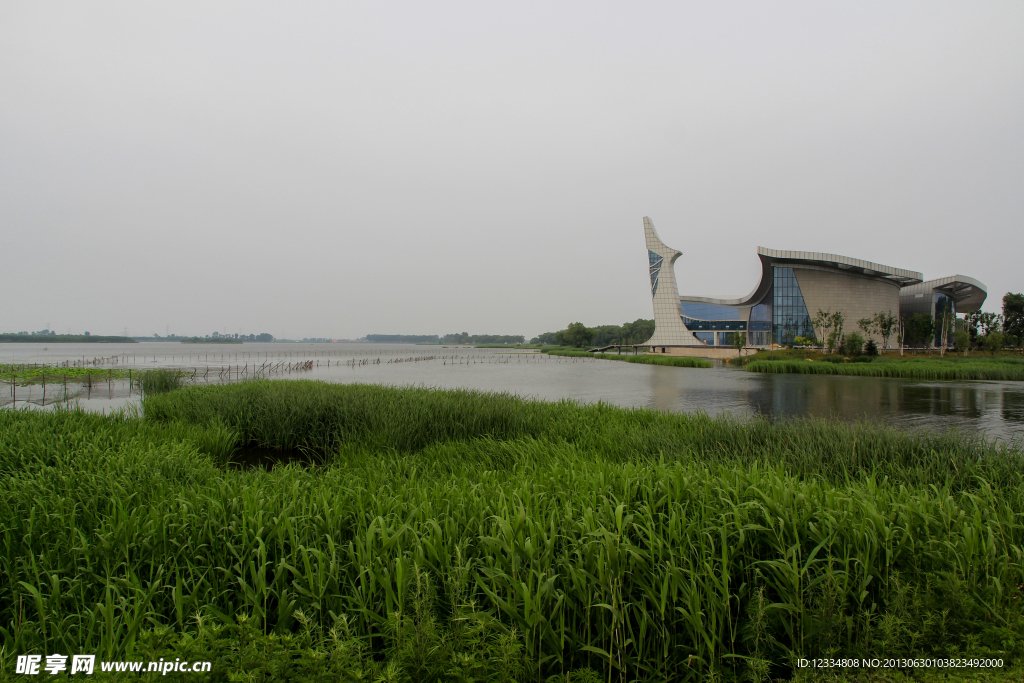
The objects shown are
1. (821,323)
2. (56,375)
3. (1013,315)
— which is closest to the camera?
(56,375)

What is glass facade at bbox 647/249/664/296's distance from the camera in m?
77.2

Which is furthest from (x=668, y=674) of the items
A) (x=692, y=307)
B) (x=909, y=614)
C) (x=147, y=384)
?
(x=692, y=307)

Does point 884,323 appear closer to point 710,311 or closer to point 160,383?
point 710,311

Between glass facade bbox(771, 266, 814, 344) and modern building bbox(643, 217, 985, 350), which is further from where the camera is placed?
glass facade bbox(771, 266, 814, 344)

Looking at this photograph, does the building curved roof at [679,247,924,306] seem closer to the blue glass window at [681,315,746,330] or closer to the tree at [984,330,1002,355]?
the tree at [984,330,1002,355]

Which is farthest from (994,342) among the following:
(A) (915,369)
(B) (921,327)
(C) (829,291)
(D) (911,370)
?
(D) (911,370)

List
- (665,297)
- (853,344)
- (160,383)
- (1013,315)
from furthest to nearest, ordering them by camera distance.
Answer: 1. (665,297)
2. (1013,315)
3. (853,344)
4. (160,383)

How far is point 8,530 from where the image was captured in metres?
3.38

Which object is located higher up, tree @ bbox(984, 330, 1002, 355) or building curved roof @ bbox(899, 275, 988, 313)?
building curved roof @ bbox(899, 275, 988, 313)

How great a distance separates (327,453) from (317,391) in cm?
404

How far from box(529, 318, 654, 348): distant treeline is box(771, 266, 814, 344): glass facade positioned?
42.4 m

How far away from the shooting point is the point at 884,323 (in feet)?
172

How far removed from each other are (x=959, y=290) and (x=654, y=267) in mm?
39646

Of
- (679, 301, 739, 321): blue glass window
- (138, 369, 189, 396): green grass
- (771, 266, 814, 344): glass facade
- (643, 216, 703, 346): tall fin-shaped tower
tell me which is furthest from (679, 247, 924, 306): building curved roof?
(138, 369, 189, 396): green grass
